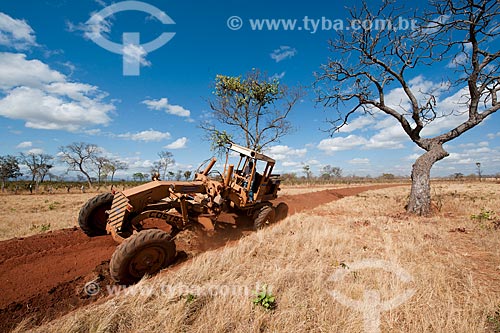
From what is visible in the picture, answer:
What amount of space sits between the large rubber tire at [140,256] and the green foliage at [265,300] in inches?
83.6

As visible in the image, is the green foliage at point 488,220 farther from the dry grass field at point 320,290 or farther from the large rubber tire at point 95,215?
the large rubber tire at point 95,215

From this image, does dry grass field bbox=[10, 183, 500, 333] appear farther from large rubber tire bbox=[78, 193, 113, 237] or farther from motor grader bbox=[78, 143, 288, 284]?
large rubber tire bbox=[78, 193, 113, 237]

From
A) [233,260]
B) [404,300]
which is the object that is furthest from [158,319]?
[404,300]

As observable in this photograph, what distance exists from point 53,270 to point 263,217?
5.21m

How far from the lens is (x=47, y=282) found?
419 centimetres

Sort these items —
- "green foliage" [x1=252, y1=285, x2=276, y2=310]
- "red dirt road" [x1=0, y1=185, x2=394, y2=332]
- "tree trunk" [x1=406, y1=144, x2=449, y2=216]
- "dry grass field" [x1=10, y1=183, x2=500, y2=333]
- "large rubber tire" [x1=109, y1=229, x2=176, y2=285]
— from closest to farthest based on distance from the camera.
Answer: "dry grass field" [x1=10, y1=183, x2=500, y2=333] → "green foliage" [x1=252, y1=285, x2=276, y2=310] → "red dirt road" [x1=0, y1=185, x2=394, y2=332] → "large rubber tire" [x1=109, y1=229, x2=176, y2=285] → "tree trunk" [x1=406, y1=144, x2=449, y2=216]

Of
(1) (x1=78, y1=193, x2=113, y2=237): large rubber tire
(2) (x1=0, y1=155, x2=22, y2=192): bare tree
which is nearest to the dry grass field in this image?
(1) (x1=78, y1=193, x2=113, y2=237): large rubber tire

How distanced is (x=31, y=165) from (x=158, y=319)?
59.2 m

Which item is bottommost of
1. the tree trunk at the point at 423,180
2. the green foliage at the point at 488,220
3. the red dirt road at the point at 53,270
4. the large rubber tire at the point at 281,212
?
the red dirt road at the point at 53,270

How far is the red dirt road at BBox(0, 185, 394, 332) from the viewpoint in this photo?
3467 mm

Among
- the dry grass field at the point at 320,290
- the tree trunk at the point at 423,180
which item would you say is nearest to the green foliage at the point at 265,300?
the dry grass field at the point at 320,290

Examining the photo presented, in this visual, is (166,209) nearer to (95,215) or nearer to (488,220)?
(95,215)

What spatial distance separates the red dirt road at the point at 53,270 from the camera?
136 inches

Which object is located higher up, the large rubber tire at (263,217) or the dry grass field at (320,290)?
the large rubber tire at (263,217)
